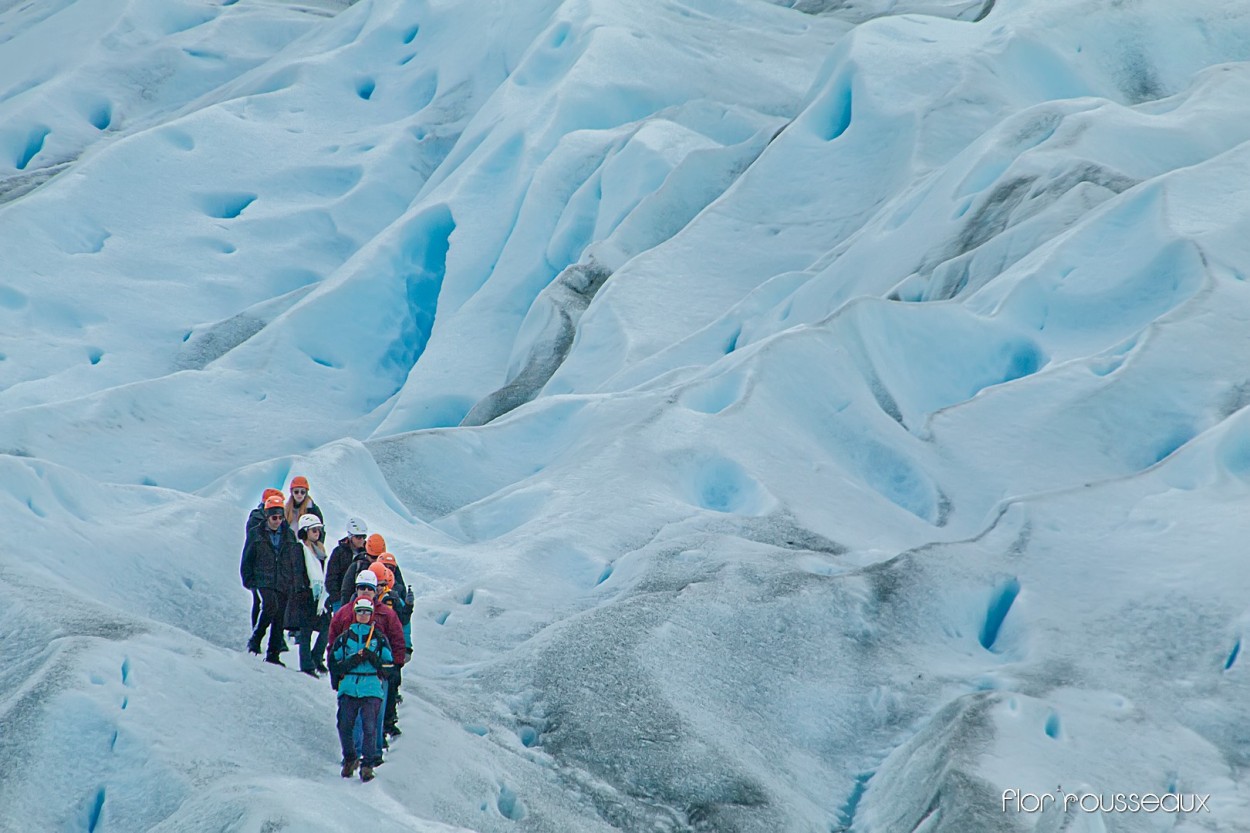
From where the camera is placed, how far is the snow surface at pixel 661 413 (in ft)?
32.3

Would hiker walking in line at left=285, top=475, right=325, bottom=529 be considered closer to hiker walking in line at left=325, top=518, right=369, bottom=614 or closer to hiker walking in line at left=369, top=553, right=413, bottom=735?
hiker walking in line at left=325, top=518, right=369, bottom=614

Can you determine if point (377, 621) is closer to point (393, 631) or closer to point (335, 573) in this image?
point (393, 631)

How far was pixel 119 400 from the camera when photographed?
2334cm

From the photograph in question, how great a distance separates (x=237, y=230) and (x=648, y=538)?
65.6 feet

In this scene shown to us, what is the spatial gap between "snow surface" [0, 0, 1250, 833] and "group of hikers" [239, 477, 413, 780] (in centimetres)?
44

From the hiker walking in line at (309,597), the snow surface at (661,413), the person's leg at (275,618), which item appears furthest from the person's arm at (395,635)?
the person's leg at (275,618)

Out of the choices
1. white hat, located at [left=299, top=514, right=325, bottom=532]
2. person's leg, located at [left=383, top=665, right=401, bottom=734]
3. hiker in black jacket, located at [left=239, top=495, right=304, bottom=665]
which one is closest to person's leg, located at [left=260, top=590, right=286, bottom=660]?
hiker in black jacket, located at [left=239, top=495, right=304, bottom=665]

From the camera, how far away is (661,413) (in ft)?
52.5

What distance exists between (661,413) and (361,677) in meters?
7.94

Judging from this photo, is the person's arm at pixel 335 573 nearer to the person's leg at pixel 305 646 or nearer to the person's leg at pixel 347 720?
the person's leg at pixel 305 646

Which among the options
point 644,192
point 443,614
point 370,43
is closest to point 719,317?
point 644,192

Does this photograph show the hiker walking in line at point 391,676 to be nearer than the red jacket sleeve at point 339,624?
No

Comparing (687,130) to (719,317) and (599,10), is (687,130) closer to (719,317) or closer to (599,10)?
(599,10)

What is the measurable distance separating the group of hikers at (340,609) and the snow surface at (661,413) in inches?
17.4
